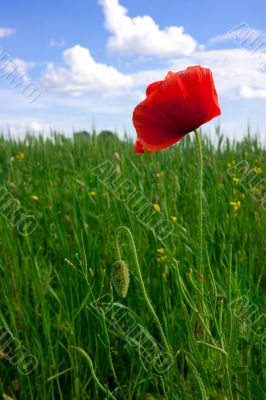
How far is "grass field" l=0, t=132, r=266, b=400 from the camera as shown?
1.00m

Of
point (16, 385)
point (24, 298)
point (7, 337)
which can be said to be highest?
point (24, 298)

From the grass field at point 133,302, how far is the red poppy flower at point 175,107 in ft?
0.66

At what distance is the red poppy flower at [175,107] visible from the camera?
3.06 ft

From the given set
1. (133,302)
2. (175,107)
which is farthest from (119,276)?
(133,302)

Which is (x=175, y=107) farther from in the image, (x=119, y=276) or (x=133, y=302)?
(x=133, y=302)

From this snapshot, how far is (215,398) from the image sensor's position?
98 cm

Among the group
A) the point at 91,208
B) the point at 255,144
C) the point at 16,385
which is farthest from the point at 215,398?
the point at 255,144

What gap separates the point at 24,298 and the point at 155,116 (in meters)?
0.95

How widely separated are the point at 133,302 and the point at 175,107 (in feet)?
2.79

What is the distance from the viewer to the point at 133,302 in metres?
1.64

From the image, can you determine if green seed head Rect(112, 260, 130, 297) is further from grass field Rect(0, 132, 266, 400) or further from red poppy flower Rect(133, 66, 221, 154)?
red poppy flower Rect(133, 66, 221, 154)

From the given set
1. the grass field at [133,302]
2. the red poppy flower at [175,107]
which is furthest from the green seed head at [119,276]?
the red poppy flower at [175,107]

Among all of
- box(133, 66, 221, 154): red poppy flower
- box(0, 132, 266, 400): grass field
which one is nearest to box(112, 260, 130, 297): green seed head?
box(0, 132, 266, 400): grass field

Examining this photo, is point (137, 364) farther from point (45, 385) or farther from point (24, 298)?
point (24, 298)
